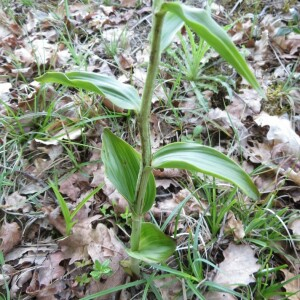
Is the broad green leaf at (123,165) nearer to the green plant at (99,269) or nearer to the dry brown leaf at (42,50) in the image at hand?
the green plant at (99,269)

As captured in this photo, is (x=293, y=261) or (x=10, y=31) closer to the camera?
(x=293, y=261)

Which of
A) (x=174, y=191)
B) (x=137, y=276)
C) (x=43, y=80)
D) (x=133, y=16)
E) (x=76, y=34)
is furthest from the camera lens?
(x=133, y=16)

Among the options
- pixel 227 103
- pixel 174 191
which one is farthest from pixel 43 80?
pixel 227 103

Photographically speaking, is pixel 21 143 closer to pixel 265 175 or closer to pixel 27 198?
pixel 27 198

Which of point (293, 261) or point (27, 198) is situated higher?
point (293, 261)

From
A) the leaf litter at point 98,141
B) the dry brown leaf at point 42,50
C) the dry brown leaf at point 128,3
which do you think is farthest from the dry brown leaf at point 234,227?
the dry brown leaf at point 128,3

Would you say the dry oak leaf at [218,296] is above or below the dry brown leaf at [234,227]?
below

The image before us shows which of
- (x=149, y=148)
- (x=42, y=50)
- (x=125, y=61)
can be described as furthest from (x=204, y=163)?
(x=42, y=50)
